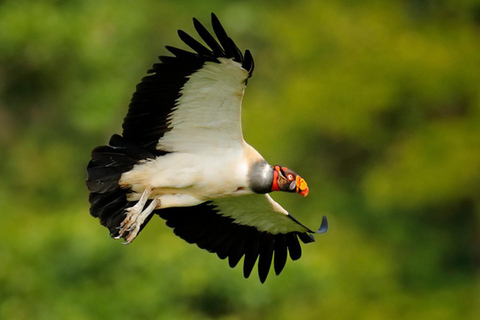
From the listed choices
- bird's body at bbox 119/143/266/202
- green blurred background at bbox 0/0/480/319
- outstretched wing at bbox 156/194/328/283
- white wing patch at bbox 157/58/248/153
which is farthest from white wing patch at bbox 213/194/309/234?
green blurred background at bbox 0/0/480/319

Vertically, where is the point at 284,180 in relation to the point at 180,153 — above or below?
above

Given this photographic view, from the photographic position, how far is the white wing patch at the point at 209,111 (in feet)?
32.0

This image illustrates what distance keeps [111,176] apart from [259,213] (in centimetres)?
150

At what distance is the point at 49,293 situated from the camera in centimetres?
1670

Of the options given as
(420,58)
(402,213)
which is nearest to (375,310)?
(402,213)

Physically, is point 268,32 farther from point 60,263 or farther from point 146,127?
point 146,127

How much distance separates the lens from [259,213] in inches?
441

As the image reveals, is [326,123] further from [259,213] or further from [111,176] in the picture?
[111,176]

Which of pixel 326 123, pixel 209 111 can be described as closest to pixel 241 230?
pixel 209 111

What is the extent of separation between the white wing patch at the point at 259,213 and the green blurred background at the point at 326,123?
636 cm

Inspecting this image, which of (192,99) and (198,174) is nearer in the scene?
(192,99)

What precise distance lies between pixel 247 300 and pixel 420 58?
12024 millimetres

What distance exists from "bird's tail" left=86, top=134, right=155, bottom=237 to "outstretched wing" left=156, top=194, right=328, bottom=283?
27.8 inches

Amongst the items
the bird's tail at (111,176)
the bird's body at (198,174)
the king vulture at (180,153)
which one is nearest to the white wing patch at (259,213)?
the king vulture at (180,153)
